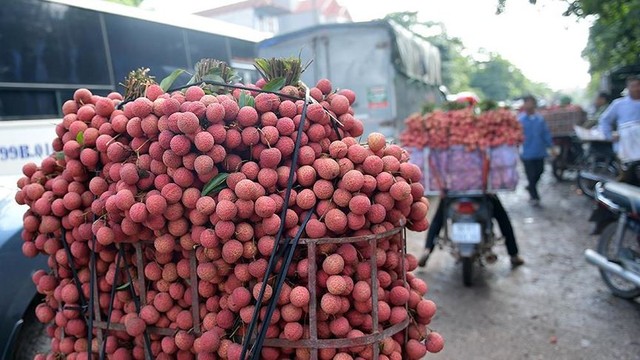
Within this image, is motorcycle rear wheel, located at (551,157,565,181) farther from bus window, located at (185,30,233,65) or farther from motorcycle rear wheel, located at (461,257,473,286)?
bus window, located at (185,30,233,65)

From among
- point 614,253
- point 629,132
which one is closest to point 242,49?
point 629,132

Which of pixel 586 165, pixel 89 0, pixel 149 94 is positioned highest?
pixel 89 0

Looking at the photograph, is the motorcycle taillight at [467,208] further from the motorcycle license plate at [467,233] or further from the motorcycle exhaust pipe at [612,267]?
the motorcycle exhaust pipe at [612,267]

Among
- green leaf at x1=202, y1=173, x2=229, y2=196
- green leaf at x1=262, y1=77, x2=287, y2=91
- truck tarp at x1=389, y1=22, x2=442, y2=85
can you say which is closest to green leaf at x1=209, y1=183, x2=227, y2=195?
green leaf at x1=202, y1=173, x2=229, y2=196

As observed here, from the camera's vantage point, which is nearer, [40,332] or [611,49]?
[40,332]

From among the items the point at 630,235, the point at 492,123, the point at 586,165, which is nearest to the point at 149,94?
the point at 492,123

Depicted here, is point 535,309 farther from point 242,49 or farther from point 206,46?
point 242,49

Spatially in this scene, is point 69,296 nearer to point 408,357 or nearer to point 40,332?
point 40,332

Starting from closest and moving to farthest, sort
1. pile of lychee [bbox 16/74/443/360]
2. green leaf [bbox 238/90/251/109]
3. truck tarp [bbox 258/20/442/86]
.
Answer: pile of lychee [bbox 16/74/443/360], green leaf [bbox 238/90/251/109], truck tarp [bbox 258/20/442/86]

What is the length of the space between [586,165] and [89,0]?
25.8 ft

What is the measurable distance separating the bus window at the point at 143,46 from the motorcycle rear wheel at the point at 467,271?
167 inches

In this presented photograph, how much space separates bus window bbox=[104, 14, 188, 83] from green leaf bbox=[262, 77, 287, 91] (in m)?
4.23

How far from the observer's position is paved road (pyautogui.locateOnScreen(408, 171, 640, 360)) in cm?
333

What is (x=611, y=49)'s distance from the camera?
332 inches
